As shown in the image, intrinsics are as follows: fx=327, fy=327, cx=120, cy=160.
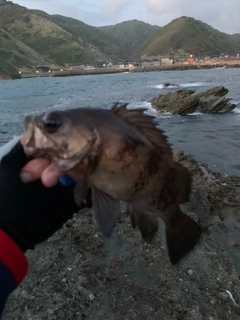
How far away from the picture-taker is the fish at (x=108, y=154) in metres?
2.35

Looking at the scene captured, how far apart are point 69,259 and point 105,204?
3.31 meters

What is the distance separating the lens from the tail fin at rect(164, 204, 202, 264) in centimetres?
282

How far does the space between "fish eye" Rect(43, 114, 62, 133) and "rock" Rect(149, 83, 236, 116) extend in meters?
25.3

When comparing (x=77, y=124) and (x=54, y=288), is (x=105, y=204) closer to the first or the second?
(x=77, y=124)

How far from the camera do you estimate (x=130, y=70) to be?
163375 millimetres

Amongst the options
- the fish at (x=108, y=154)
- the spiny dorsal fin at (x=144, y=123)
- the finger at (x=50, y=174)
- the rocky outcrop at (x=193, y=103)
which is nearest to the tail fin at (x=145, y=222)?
the fish at (x=108, y=154)

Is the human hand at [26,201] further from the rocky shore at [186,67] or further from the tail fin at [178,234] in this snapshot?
the rocky shore at [186,67]

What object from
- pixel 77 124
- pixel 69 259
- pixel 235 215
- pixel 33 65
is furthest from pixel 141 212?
pixel 33 65

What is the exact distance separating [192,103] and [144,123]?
25938mm

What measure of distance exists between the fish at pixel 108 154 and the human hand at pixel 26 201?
0.87 feet

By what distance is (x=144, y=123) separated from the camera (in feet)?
8.64

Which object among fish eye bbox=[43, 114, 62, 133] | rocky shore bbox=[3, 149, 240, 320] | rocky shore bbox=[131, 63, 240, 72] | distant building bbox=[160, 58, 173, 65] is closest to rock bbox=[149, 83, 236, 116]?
rocky shore bbox=[3, 149, 240, 320]

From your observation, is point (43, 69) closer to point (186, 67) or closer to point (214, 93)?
point (186, 67)

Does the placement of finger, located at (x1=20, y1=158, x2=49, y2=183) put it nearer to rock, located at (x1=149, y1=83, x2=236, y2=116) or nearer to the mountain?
rock, located at (x1=149, y1=83, x2=236, y2=116)
